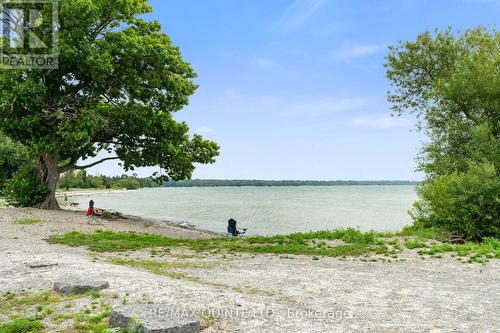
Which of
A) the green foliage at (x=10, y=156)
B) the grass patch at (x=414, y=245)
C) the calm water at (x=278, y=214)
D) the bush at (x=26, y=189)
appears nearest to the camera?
the grass patch at (x=414, y=245)

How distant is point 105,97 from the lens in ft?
107

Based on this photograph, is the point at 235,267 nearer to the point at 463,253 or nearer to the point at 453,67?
the point at 463,253

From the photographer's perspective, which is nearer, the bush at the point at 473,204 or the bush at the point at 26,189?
the bush at the point at 473,204

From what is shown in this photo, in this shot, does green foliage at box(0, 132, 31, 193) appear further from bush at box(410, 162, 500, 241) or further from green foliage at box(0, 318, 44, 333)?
green foliage at box(0, 318, 44, 333)

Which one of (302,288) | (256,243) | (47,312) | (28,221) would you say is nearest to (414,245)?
(256,243)

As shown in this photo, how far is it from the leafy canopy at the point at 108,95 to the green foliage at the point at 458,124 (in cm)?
1723

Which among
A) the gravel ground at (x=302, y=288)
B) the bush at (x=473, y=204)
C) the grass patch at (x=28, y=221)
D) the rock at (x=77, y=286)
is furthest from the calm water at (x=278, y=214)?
the rock at (x=77, y=286)

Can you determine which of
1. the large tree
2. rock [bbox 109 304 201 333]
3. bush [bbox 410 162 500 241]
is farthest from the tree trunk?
rock [bbox 109 304 201 333]

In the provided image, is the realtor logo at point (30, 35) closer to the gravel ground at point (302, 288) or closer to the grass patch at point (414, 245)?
the gravel ground at point (302, 288)

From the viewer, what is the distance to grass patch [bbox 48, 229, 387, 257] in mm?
17858

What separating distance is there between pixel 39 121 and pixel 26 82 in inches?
111

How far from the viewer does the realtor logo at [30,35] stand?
92.7 feet

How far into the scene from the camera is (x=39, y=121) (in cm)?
2914

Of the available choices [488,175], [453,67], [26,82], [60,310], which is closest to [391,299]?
[60,310]
